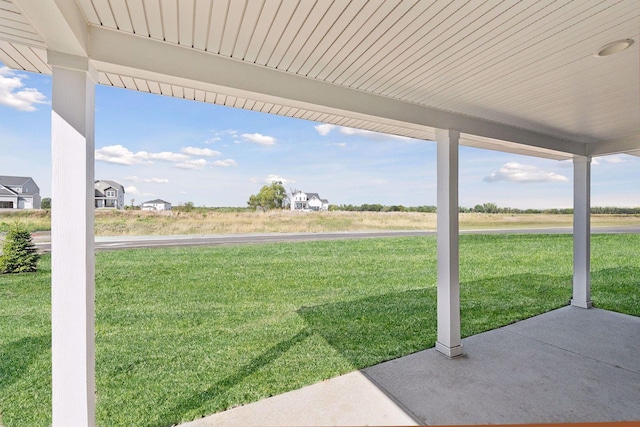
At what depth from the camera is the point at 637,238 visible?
39.9ft

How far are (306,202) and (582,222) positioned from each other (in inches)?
503

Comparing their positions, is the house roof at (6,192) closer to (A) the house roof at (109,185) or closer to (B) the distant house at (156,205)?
(B) the distant house at (156,205)

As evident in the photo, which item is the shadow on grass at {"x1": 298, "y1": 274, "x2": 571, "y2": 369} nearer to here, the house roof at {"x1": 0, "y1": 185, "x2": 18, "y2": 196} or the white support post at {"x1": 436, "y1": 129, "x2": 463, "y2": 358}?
the white support post at {"x1": 436, "y1": 129, "x2": 463, "y2": 358}

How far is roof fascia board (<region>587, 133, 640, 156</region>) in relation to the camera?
3.66 meters

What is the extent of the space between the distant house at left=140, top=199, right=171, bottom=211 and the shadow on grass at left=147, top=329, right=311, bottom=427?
974cm

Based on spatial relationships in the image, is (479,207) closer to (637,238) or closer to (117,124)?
(637,238)

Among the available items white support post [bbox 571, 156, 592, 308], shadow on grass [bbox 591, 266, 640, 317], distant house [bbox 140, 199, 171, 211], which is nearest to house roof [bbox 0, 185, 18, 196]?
distant house [bbox 140, 199, 171, 211]

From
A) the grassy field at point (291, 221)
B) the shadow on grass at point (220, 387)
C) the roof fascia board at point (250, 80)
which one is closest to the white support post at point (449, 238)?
the roof fascia board at point (250, 80)

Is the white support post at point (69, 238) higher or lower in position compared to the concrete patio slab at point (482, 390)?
higher

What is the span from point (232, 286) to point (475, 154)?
15.8 meters

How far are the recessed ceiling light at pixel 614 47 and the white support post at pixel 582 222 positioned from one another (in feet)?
9.99

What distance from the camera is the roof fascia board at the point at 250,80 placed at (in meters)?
1.54

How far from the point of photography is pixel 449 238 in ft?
9.48

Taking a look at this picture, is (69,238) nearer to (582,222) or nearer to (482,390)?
(482,390)
